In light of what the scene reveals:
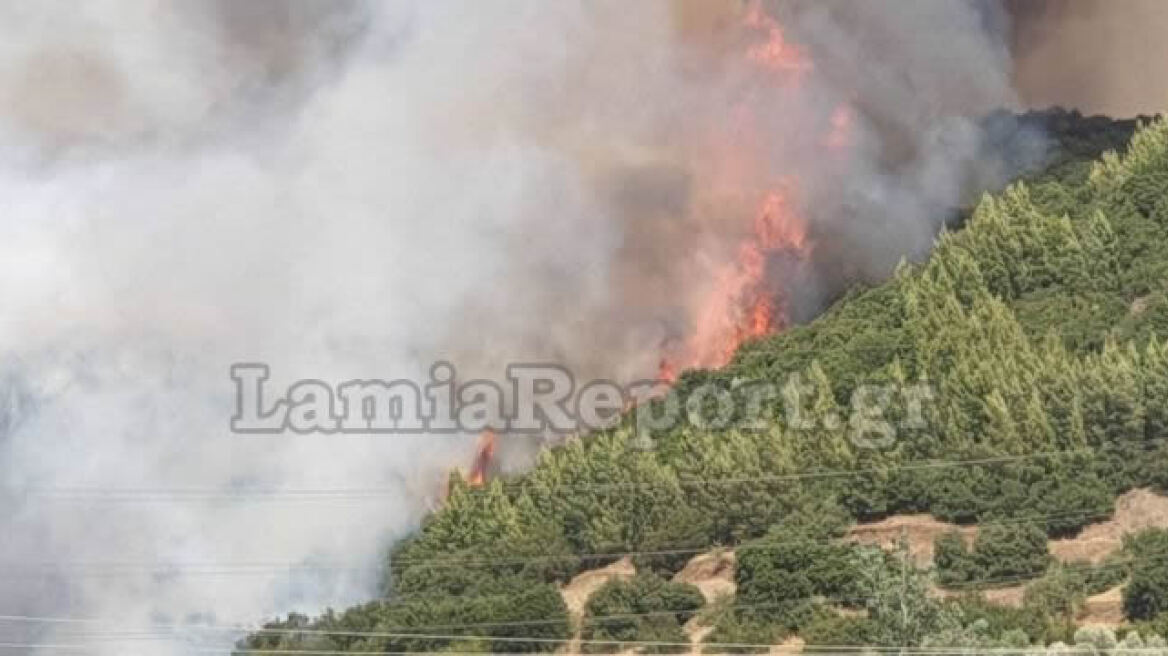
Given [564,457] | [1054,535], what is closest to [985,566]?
[1054,535]

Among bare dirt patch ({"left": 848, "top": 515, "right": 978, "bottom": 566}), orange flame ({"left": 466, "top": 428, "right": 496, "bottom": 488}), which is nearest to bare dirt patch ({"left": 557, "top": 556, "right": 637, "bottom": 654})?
bare dirt patch ({"left": 848, "top": 515, "right": 978, "bottom": 566})

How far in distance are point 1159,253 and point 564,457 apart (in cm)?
4149

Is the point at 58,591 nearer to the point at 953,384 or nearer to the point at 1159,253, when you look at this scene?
the point at 953,384

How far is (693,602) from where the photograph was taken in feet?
295

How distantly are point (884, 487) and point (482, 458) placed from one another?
28.9 meters

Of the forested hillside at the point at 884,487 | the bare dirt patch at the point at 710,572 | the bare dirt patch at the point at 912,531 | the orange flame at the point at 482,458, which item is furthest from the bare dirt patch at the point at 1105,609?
the orange flame at the point at 482,458

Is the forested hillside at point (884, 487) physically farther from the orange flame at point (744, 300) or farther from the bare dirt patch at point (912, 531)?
the orange flame at point (744, 300)

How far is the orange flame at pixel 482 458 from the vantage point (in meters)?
112

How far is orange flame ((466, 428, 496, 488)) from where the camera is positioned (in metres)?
112

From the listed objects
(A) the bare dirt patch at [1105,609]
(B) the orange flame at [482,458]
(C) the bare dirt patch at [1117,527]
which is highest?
(B) the orange flame at [482,458]

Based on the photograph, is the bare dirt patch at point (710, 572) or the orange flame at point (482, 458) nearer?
the bare dirt patch at point (710, 572)

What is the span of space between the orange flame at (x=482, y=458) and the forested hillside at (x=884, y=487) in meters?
2.03

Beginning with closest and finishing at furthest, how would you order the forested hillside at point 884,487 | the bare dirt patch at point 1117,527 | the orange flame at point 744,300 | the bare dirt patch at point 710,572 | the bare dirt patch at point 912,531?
the forested hillside at point 884,487
the bare dirt patch at point 1117,527
the bare dirt patch at point 912,531
the bare dirt patch at point 710,572
the orange flame at point 744,300

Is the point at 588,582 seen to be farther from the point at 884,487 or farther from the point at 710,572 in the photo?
the point at 884,487
